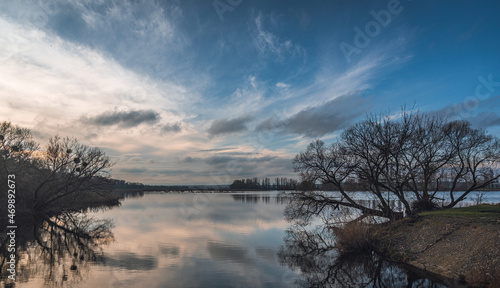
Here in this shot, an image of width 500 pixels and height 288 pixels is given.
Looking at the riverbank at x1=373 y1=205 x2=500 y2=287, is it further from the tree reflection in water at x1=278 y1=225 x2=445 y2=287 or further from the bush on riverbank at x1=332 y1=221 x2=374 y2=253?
the tree reflection in water at x1=278 y1=225 x2=445 y2=287

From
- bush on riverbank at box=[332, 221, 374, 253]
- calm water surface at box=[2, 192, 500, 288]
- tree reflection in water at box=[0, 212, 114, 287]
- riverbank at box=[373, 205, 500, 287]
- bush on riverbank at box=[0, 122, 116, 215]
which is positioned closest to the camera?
riverbank at box=[373, 205, 500, 287]

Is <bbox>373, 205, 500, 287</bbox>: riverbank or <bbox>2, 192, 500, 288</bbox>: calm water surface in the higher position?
<bbox>373, 205, 500, 287</bbox>: riverbank

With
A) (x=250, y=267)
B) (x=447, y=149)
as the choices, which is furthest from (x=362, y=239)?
(x=447, y=149)

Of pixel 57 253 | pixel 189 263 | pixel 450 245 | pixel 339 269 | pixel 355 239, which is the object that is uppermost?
pixel 450 245

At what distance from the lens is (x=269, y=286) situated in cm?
1300

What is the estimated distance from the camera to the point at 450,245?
1504cm

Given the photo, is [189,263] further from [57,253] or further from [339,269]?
[57,253]

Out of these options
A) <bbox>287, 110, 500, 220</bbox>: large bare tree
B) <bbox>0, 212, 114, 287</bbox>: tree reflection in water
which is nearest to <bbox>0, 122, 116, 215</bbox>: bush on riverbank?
<bbox>0, 212, 114, 287</bbox>: tree reflection in water

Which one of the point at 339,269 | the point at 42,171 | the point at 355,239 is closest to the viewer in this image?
the point at 339,269

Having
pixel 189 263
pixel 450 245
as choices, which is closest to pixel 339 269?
pixel 450 245

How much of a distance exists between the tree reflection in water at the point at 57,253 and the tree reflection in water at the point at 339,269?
1114 cm

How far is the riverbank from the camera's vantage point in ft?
39.8

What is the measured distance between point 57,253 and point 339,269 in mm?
17587

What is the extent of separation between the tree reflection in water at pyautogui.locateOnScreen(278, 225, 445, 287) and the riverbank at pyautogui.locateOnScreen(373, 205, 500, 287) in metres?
0.97
